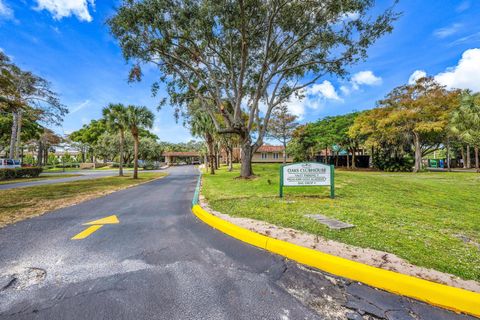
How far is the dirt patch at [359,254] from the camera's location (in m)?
2.23

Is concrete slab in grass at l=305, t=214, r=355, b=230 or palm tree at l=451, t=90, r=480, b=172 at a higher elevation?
palm tree at l=451, t=90, r=480, b=172

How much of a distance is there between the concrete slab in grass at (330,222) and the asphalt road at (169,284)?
1555mm

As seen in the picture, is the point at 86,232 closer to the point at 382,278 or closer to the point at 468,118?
the point at 382,278

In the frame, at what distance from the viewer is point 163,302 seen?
2.13m

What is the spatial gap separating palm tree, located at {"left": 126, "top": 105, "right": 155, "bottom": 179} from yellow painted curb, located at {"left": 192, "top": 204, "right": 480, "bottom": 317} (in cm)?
1912

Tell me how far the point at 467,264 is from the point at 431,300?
0.96m

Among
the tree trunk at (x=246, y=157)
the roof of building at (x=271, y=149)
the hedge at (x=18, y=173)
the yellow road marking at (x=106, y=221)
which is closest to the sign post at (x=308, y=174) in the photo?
the yellow road marking at (x=106, y=221)

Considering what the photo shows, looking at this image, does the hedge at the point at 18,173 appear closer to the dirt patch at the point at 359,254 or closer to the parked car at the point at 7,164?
the parked car at the point at 7,164

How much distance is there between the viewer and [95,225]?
479 centimetres

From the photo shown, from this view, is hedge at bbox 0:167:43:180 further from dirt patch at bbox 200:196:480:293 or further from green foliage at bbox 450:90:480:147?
green foliage at bbox 450:90:480:147

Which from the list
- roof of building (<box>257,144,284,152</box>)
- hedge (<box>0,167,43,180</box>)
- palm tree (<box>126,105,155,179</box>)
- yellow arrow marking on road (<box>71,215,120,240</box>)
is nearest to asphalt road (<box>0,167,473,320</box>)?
yellow arrow marking on road (<box>71,215,120,240</box>)

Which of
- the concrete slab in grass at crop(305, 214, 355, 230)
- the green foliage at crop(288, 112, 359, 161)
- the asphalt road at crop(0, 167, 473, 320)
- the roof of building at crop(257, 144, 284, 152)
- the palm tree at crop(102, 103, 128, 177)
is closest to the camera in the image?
the asphalt road at crop(0, 167, 473, 320)

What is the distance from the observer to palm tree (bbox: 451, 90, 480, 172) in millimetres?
18359

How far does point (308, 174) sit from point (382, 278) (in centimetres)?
455
